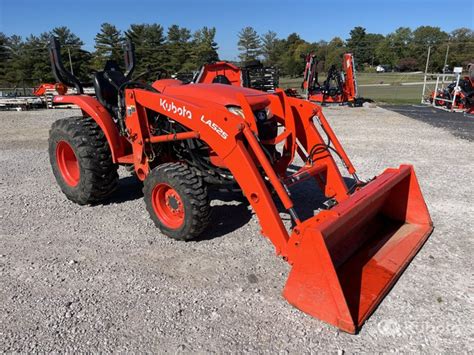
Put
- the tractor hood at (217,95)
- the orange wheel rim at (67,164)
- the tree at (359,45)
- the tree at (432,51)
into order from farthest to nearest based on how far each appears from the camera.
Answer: the tree at (359,45)
the tree at (432,51)
the orange wheel rim at (67,164)
the tractor hood at (217,95)

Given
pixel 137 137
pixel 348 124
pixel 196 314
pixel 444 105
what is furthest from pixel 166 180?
pixel 444 105

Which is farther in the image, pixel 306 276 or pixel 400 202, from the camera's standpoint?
pixel 400 202

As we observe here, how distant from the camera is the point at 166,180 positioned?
144 inches

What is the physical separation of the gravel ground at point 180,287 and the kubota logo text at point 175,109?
128 cm

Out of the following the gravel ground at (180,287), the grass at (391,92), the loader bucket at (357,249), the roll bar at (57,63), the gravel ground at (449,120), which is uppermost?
the roll bar at (57,63)

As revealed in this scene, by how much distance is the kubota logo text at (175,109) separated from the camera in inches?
139

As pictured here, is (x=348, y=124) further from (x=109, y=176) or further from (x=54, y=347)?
(x=54, y=347)

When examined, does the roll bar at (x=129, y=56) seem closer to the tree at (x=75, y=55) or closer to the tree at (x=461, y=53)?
the tree at (x=75, y=55)

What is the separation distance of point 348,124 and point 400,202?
8.30 meters

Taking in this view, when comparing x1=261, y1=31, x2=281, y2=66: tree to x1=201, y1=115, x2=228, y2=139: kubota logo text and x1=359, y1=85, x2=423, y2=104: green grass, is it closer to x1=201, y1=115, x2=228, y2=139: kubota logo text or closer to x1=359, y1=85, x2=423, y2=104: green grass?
x1=359, y1=85, x2=423, y2=104: green grass

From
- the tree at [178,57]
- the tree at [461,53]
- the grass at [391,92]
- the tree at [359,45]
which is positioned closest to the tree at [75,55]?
the tree at [178,57]

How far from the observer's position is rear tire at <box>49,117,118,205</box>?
14.5 ft

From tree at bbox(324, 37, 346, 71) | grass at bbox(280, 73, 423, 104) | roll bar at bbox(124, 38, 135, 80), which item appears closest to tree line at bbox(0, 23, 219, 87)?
grass at bbox(280, 73, 423, 104)

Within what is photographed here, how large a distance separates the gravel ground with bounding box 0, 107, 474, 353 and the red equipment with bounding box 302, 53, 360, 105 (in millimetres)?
12687
